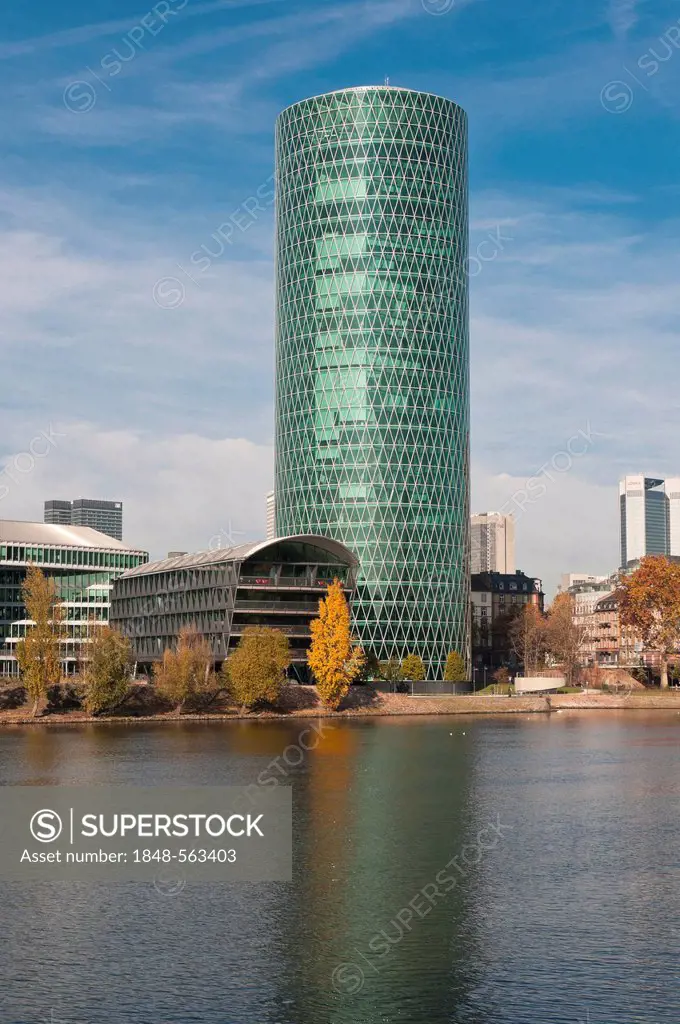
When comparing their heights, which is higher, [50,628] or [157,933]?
[50,628]

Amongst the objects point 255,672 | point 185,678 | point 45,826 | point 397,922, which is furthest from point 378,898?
point 185,678

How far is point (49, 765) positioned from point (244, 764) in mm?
15135

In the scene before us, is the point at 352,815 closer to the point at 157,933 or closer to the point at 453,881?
the point at 453,881

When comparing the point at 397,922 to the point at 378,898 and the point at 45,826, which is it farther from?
the point at 45,826

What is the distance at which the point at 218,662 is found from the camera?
19950cm

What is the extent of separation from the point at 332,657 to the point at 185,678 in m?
22.2

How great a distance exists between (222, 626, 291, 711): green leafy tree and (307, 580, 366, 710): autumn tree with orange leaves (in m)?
7.81

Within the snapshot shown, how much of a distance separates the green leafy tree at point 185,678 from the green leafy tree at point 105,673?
835 centimetres

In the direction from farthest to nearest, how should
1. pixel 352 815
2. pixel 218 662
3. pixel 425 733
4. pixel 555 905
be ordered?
pixel 218 662
pixel 425 733
pixel 352 815
pixel 555 905

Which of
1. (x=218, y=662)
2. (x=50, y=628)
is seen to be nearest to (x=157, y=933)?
(x=50, y=628)

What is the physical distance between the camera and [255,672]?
16700 centimetres

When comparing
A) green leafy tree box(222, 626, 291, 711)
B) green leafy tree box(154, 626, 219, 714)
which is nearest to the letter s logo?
green leafy tree box(222, 626, 291, 711)

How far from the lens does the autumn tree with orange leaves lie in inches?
7072

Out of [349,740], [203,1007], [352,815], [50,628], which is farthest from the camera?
[50,628]
